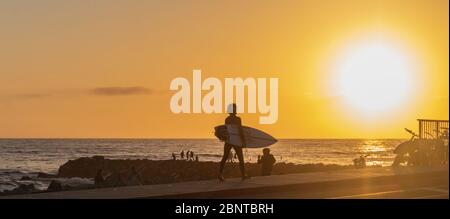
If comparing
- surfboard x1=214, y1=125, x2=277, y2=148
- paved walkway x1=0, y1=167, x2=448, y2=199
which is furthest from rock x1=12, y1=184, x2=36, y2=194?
paved walkway x1=0, y1=167, x2=448, y2=199

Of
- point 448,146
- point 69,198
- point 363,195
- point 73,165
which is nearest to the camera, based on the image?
point 69,198

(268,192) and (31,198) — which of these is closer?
(31,198)

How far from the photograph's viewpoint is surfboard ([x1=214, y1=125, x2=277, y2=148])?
17969mm

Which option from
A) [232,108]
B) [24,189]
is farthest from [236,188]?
[24,189]

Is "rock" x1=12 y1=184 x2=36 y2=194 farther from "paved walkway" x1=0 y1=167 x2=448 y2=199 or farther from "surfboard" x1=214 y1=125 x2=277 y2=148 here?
"paved walkway" x1=0 y1=167 x2=448 y2=199

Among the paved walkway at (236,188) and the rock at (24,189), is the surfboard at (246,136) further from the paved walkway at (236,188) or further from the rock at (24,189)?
the rock at (24,189)

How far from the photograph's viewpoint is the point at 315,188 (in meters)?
17.7

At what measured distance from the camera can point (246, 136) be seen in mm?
19750

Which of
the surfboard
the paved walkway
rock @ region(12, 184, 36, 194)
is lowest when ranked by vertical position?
rock @ region(12, 184, 36, 194)

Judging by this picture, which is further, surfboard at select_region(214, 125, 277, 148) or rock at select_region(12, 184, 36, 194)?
rock at select_region(12, 184, 36, 194)

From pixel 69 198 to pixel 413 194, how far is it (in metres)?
7.75

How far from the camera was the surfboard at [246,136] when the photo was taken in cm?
1797
